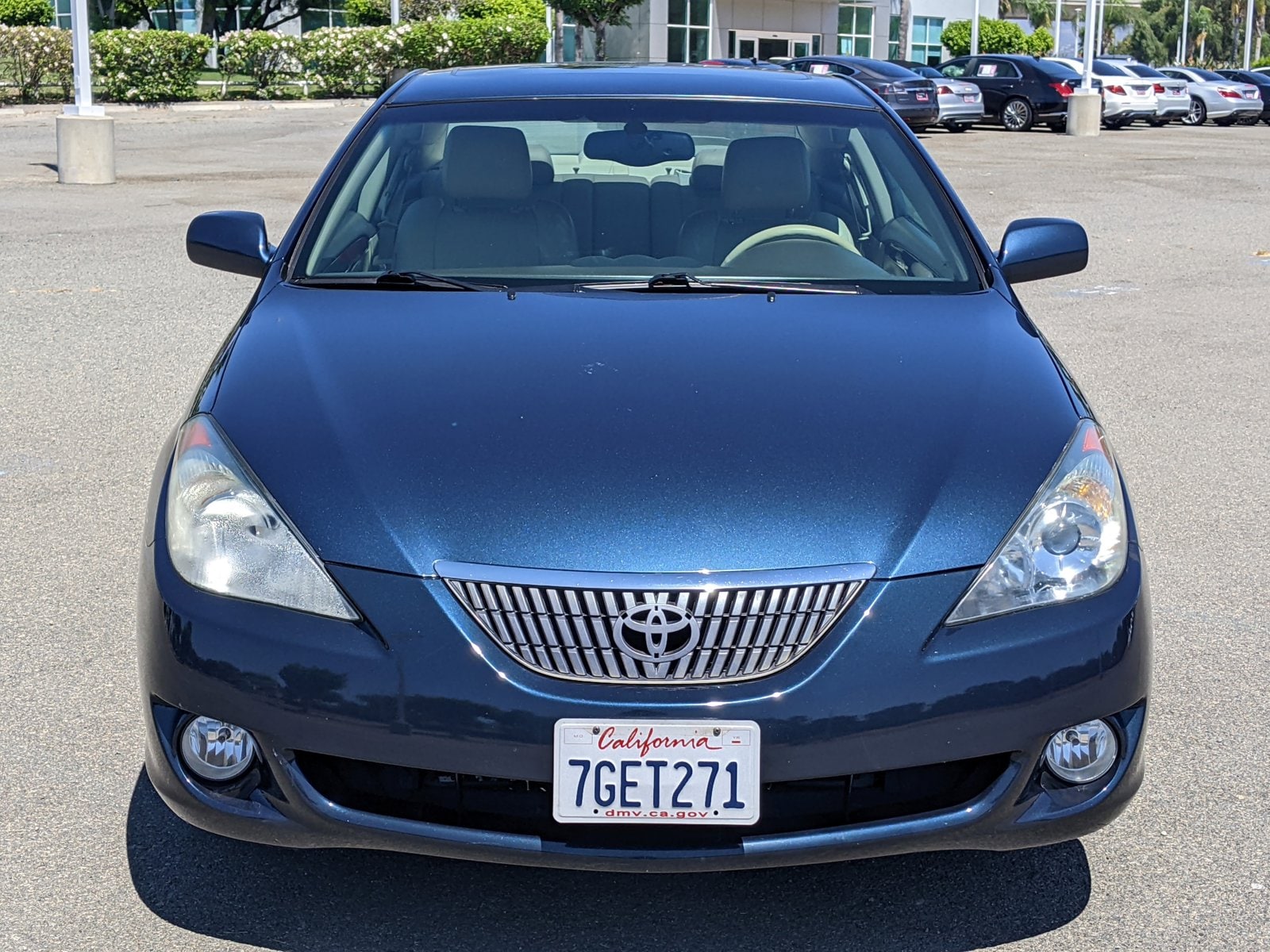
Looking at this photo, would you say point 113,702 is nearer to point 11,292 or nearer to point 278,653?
point 278,653

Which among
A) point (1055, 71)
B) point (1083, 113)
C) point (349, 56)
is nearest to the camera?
point (1083, 113)

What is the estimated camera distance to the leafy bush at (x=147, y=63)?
30938 millimetres

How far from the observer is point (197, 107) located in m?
31.0

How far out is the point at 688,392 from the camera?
300 cm

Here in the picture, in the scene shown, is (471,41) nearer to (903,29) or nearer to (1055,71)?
(1055,71)

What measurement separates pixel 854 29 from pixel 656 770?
57233 millimetres

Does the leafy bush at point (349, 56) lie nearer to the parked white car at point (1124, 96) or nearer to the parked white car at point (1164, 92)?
the parked white car at point (1124, 96)

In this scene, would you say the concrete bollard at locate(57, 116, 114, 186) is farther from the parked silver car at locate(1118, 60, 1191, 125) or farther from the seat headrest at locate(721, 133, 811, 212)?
the parked silver car at locate(1118, 60, 1191, 125)

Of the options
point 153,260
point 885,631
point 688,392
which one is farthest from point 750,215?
point 153,260

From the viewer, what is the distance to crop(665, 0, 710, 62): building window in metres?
49.4

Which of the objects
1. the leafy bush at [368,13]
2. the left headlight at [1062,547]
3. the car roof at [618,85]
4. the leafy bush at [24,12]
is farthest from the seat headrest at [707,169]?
the leafy bush at [368,13]

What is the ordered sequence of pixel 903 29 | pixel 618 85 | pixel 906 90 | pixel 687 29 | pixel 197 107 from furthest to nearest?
1. pixel 903 29
2. pixel 687 29
3. pixel 197 107
4. pixel 906 90
5. pixel 618 85

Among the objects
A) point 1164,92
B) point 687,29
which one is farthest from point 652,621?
point 687,29

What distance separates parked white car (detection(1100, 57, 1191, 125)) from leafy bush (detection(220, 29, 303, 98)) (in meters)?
17.8
